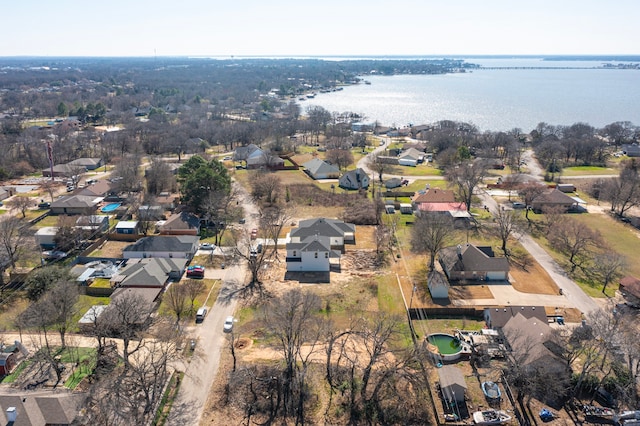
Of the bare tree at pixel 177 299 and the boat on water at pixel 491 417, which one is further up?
the bare tree at pixel 177 299

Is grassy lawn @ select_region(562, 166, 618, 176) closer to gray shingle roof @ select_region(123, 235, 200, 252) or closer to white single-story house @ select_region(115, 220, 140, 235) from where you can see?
gray shingle roof @ select_region(123, 235, 200, 252)

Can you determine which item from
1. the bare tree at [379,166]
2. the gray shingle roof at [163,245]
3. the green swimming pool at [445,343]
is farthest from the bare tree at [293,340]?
the bare tree at [379,166]

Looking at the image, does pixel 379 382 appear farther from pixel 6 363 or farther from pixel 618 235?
pixel 618 235

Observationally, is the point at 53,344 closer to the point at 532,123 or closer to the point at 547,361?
the point at 547,361

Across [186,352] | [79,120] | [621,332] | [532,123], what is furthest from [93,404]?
[532,123]

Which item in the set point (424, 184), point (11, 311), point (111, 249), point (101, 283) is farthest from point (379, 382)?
point (424, 184)

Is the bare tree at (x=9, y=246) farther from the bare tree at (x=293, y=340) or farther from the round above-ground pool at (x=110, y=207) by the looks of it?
the bare tree at (x=293, y=340)
